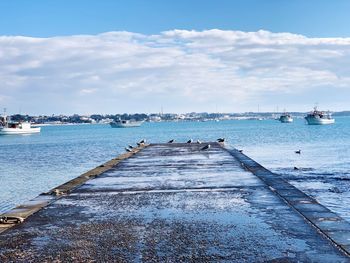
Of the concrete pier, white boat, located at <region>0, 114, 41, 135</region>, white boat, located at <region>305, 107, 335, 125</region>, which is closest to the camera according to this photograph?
the concrete pier

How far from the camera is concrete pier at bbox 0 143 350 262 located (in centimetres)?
795

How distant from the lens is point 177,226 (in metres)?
9.94

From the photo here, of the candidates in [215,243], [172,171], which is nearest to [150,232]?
[215,243]

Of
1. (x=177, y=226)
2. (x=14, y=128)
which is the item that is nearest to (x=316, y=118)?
(x=14, y=128)

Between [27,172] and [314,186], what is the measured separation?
20.4 m

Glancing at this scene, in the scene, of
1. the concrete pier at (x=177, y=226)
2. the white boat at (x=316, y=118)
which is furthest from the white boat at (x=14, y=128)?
the concrete pier at (x=177, y=226)

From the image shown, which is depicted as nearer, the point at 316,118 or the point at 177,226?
the point at 177,226

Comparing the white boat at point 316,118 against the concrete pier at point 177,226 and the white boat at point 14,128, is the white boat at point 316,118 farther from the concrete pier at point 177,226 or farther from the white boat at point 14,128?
the concrete pier at point 177,226

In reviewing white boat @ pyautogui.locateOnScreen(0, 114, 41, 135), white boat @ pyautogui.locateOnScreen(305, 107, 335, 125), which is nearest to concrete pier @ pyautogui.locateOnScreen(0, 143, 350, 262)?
white boat @ pyautogui.locateOnScreen(0, 114, 41, 135)

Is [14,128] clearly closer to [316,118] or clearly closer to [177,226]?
[316,118]

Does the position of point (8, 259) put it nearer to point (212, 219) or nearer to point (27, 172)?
point (212, 219)

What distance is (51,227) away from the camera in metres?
10.2

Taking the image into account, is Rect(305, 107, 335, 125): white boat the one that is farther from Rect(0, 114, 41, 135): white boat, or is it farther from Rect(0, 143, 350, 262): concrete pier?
Rect(0, 143, 350, 262): concrete pier

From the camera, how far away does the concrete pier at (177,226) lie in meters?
7.95
